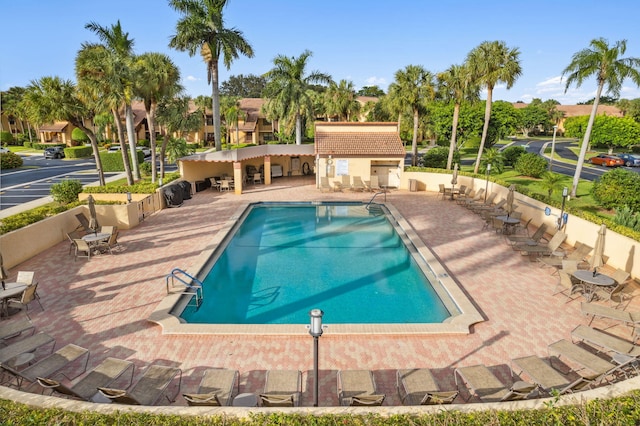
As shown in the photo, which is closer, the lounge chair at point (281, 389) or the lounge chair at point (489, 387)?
the lounge chair at point (281, 389)

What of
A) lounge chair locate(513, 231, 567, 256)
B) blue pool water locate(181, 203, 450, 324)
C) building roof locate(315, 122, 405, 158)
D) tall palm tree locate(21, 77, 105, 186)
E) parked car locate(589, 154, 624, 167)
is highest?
tall palm tree locate(21, 77, 105, 186)

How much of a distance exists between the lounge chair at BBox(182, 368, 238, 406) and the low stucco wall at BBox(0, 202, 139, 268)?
9.94m

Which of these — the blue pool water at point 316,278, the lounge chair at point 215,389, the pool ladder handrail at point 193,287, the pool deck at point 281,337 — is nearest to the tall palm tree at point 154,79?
the blue pool water at point 316,278

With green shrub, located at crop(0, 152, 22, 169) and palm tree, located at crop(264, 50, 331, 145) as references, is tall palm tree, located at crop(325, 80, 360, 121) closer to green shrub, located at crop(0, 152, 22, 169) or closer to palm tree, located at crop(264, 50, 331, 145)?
palm tree, located at crop(264, 50, 331, 145)

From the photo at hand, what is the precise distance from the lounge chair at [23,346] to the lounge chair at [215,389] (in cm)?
368

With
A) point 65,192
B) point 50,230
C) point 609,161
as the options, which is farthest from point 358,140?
point 609,161

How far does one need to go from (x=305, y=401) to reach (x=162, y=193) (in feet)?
58.1

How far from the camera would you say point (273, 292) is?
11.9 m

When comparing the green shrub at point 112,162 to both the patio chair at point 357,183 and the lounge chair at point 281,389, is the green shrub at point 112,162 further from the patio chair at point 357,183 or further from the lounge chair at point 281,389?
the lounge chair at point 281,389

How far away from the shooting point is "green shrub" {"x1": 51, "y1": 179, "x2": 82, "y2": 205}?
760 inches

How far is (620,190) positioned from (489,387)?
19.3 m

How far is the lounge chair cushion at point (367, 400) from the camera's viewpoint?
234 inches

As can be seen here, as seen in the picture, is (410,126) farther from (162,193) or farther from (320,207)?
(162,193)

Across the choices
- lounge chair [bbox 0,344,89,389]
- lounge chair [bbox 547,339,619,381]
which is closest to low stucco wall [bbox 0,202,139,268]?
lounge chair [bbox 0,344,89,389]
